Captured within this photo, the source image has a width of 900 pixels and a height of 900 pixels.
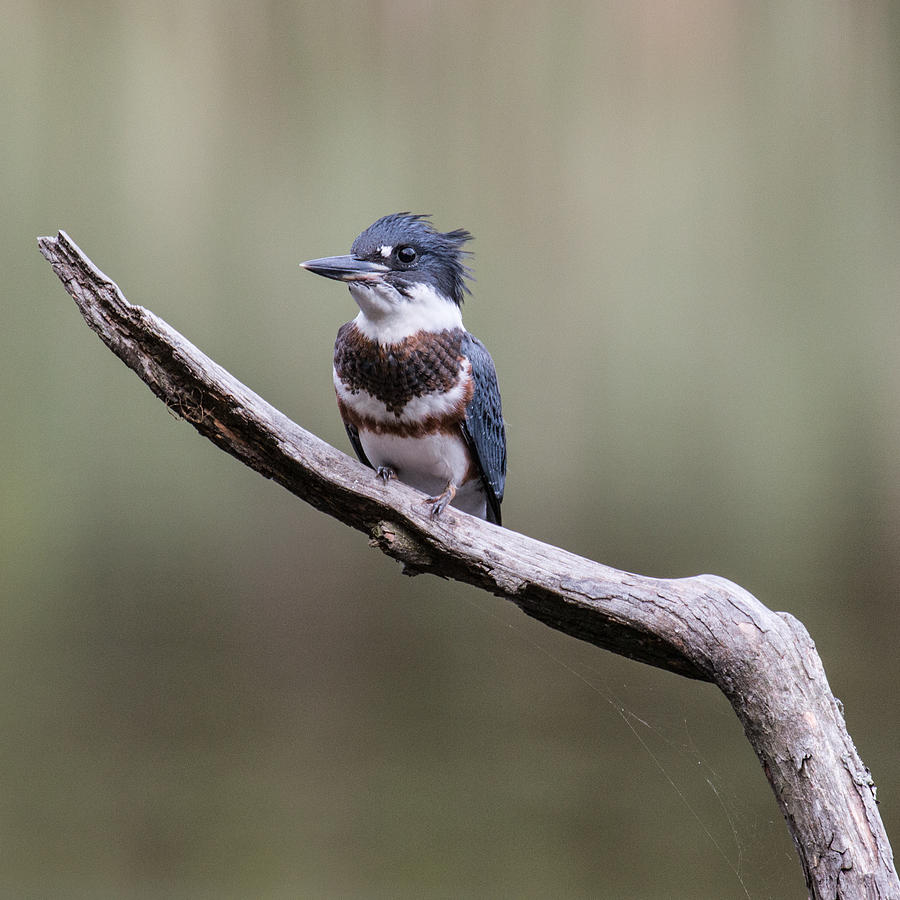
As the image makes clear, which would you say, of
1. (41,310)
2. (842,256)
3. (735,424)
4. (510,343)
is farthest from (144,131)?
(842,256)

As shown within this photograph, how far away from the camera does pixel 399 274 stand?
143 centimetres

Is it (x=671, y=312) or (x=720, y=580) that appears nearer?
(x=720, y=580)

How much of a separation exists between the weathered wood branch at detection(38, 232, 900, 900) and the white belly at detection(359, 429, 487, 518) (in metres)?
0.09

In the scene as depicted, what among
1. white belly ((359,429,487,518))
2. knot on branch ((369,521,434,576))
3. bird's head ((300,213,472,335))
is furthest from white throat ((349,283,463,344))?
knot on branch ((369,521,434,576))

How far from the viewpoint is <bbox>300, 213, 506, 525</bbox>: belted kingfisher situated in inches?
56.1

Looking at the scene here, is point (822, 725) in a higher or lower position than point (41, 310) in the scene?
lower

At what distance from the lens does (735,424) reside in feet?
7.84

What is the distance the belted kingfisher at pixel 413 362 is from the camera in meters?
1.42

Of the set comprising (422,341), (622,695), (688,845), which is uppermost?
(422,341)

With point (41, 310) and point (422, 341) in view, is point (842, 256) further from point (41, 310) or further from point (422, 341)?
point (41, 310)

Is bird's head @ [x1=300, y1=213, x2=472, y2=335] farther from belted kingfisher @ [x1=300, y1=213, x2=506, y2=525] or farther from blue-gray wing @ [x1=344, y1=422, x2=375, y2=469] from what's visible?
blue-gray wing @ [x1=344, y1=422, x2=375, y2=469]

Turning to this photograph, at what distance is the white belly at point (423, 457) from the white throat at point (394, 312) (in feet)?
0.57

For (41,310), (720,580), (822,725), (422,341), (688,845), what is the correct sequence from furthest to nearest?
A: (41,310) < (688,845) < (422,341) < (720,580) < (822,725)

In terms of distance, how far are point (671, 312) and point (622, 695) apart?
975 millimetres
